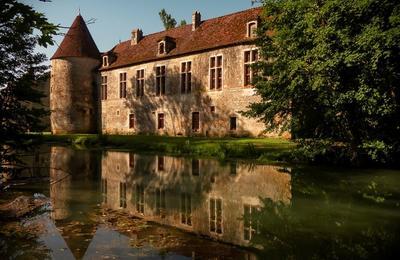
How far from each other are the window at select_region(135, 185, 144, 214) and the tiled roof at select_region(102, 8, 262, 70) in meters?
18.2

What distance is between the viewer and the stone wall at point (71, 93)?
3953cm

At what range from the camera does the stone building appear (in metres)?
28.8

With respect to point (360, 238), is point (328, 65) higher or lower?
higher

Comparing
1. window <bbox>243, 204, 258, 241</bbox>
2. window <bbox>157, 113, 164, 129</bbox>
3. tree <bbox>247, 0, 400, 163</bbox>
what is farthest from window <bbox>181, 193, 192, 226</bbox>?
window <bbox>157, 113, 164, 129</bbox>

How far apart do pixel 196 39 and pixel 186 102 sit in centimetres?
499

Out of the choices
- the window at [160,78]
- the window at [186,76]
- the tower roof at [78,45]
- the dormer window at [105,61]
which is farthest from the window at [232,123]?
the tower roof at [78,45]

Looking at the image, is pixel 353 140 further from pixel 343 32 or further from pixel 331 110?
pixel 343 32

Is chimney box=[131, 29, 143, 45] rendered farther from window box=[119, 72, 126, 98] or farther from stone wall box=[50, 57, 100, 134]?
stone wall box=[50, 57, 100, 134]

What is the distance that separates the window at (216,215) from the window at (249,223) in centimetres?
47

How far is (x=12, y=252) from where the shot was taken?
5.79 metres

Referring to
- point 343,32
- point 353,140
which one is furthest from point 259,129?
point 343,32

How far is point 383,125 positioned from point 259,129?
12141mm

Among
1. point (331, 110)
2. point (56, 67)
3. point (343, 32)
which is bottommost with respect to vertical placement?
point (331, 110)

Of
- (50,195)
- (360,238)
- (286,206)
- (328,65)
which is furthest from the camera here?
(328,65)
